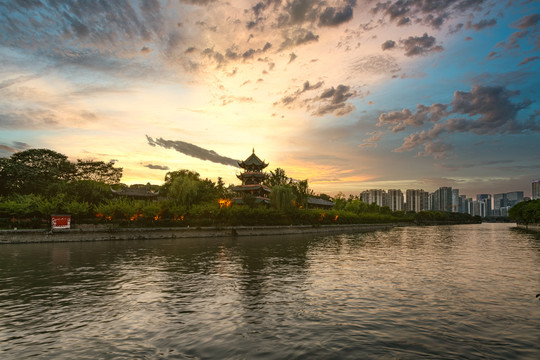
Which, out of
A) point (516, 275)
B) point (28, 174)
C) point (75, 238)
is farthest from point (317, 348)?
point (28, 174)

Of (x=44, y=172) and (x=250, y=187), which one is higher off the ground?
(x=44, y=172)

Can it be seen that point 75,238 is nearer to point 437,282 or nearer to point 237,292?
point 237,292

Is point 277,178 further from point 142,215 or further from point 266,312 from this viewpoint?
point 266,312

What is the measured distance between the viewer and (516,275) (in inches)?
760

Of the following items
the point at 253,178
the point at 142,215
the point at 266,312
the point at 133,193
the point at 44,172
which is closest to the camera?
the point at 266,312

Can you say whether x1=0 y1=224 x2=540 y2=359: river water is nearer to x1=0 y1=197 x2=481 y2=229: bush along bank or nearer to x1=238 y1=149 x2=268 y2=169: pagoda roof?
Result: x1=0 y1=197 x2=481 y2=229: bush along bank

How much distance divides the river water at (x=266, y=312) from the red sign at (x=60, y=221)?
1816 cm

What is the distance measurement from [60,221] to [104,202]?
14.5m

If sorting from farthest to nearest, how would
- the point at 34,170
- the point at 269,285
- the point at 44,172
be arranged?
1. the point at 44,172
2. the point at 34,170
3. the point at 269,285

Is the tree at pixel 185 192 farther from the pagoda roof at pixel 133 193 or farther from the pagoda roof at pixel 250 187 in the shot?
the pagoda roof at pixel 133 193

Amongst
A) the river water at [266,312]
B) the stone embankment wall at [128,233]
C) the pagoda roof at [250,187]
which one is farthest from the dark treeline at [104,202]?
the river water at [266,312]

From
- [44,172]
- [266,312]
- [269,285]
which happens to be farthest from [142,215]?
[266,312]

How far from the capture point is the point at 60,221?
38.9 meters

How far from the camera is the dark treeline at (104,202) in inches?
1628
